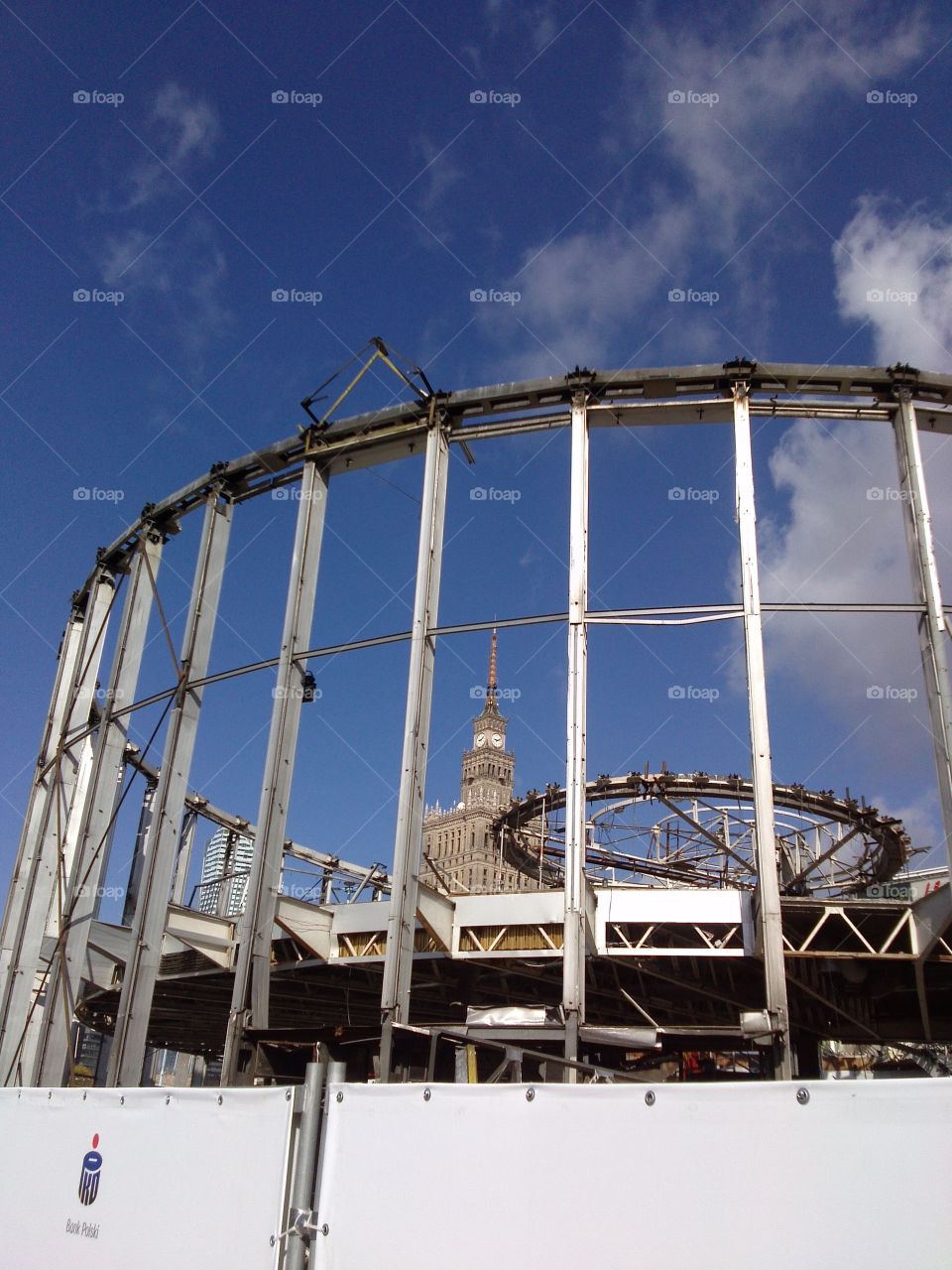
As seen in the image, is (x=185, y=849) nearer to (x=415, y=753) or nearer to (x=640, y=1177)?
(x=415, y=753)

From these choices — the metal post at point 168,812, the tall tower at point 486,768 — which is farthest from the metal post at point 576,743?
the tall tower at point 486,768

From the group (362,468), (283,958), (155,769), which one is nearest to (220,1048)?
(155,769)

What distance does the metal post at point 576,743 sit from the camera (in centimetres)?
1558

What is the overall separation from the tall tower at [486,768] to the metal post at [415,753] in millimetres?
155396

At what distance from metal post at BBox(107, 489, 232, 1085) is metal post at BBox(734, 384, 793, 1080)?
1195 centimetres

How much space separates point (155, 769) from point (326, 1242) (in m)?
37.0

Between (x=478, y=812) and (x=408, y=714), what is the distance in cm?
15495

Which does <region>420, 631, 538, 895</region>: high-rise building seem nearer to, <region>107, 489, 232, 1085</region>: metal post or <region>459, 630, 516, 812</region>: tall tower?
<region>459, 630, 516, 812</region>: tall tower

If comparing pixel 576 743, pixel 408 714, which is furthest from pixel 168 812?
pixel 576 743

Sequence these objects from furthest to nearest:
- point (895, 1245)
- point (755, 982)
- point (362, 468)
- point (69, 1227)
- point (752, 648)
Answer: point (755, 982) → point (362, 468) → point (752, 648) → point (69, 1227) → point (895, 1245)

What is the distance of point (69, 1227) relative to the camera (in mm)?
5566

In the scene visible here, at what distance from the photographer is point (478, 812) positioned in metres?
171

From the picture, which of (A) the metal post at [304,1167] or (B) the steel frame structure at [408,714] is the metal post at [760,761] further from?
(A) the metal post at [304,1167]

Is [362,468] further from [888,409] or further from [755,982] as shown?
[755,982]
